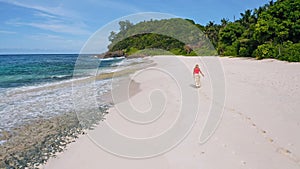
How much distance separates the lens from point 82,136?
6.31 m

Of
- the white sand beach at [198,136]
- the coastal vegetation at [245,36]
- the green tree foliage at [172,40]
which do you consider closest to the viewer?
the white sand beach at [198,136]

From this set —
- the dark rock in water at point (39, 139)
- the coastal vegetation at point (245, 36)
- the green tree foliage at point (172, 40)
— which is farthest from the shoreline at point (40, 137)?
the green tree foliage at point (172, 40)

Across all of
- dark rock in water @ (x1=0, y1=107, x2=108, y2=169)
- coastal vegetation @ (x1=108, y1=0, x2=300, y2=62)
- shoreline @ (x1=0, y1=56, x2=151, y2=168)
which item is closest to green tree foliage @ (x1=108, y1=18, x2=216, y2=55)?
coastal vegetation @ (x1=108, y1=0, x2=300, y2=62)

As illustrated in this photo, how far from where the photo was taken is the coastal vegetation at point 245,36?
26906 millimetres

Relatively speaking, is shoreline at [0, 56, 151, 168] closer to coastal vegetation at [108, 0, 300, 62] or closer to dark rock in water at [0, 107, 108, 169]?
dark rock in water at [0, 107, 108, 169]

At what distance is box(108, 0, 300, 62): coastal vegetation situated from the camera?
26.9 m

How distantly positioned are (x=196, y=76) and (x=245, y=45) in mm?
29779

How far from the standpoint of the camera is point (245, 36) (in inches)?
1511

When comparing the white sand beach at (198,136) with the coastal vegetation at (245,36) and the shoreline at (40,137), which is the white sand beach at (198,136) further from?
the coastal vegetation at (245,36)

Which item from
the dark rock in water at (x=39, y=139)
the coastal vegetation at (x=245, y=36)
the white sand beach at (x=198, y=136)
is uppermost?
the coastal vegetation at (x=245, y=36)

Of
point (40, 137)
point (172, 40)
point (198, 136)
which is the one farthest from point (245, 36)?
point (40, 137)

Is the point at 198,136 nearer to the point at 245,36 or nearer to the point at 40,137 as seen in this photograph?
the point at 40,137

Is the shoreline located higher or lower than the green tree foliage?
lower

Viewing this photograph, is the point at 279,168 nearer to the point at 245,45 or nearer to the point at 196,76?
the point at 196,76
